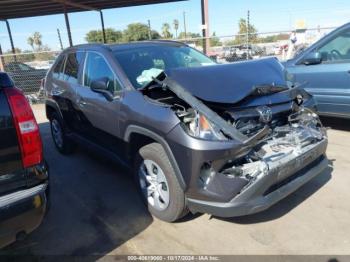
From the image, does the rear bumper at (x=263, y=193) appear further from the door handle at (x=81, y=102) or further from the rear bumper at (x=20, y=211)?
the door handle at (x=81, y=102)

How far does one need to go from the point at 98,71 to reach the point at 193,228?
2.27 meters

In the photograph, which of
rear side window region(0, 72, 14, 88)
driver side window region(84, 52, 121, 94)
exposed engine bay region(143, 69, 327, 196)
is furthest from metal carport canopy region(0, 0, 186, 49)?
rear side window region(0, 72, 14, 88)

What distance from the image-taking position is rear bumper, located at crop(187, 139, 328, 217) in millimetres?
2883

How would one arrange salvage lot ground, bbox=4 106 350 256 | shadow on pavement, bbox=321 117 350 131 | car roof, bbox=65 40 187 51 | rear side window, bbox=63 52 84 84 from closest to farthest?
salvage lot ground, bbox=4 106 350 256, car roof, bbox=65 40 187 51, rear side window, bbox=63 52 84 84, shadow on pavement, bbox=321 117 350 131

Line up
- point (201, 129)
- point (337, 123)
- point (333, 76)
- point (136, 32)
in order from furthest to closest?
1. point (136, 32)
2. point (337, 123)
3. point (333, 76)
4. point (201, 129)

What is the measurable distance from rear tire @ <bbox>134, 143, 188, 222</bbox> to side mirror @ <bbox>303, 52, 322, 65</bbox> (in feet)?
12.0

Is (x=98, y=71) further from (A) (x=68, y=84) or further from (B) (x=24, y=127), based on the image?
(B) (x=24, y=127)

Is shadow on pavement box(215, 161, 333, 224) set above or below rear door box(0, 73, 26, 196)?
below

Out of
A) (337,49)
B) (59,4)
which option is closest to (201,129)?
(337,49)

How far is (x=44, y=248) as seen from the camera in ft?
10.7

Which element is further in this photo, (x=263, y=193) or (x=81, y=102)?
(x=81, y=102)

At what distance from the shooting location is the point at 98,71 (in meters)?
4.38

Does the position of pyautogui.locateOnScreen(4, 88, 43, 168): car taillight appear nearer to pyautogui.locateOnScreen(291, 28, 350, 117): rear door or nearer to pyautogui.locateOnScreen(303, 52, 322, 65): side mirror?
pyautogui.locateOnScreen(291, 28, 350, 117): rear door

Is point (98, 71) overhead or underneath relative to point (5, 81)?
underneath
